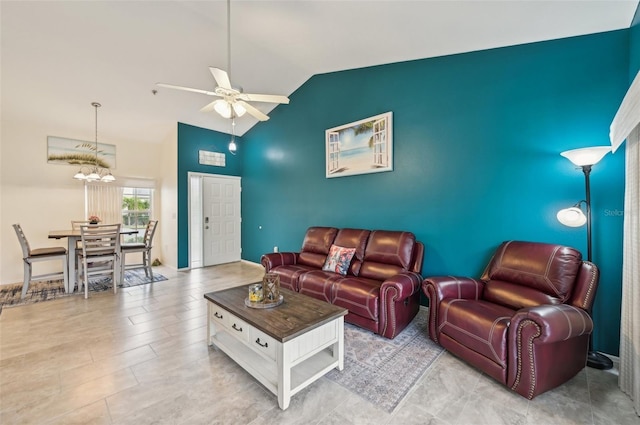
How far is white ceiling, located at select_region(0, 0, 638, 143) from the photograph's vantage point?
7.78 ft

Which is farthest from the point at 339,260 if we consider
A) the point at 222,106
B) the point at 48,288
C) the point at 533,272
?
the point at 48,288

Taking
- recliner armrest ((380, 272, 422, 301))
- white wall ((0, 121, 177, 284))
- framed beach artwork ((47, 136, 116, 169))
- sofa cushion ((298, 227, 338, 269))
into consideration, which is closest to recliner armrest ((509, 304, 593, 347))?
recliner armrest ((380, 272, 422, 301))

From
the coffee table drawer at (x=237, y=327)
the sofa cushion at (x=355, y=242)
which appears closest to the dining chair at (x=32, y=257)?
the coffee table drawer at (x=237, y=327)

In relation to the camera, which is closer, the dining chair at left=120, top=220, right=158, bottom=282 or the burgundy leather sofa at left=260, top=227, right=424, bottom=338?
the burgundy leather sofa at left=260, top=227, right=424, bottom=338

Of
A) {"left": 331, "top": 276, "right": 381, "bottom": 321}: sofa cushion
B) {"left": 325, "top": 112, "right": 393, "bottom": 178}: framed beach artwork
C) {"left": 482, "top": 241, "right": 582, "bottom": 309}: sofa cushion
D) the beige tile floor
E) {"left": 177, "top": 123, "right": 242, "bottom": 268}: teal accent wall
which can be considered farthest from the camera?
{"left": 177, "top": 123, "right": 242, "bottom": 268}: teal accent wall

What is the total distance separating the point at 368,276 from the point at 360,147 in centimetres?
194

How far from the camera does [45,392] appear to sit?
183 cm

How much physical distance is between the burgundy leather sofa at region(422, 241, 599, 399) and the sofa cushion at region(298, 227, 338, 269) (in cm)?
170

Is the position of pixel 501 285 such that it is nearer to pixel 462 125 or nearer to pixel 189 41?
pixel 462 125

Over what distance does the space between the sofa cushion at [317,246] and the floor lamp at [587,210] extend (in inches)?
103

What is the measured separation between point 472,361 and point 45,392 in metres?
3.20

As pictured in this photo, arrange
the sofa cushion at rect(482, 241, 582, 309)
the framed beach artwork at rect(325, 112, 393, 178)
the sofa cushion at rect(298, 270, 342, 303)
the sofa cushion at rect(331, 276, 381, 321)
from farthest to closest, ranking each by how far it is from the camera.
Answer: the framed beach artwork at rect(325, 112, 393, 178)
the sofa cushion at rect(298, 270, 342, 303)
the sofa cushion at rect(331, 276, 381, 321)
the sofa cushion at rect(482, 241, 582, 309)

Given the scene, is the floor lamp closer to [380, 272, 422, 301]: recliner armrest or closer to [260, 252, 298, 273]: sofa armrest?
[380, 272, 422, 301]: recliner armrest

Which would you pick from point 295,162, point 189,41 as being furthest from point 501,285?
point 189,41
